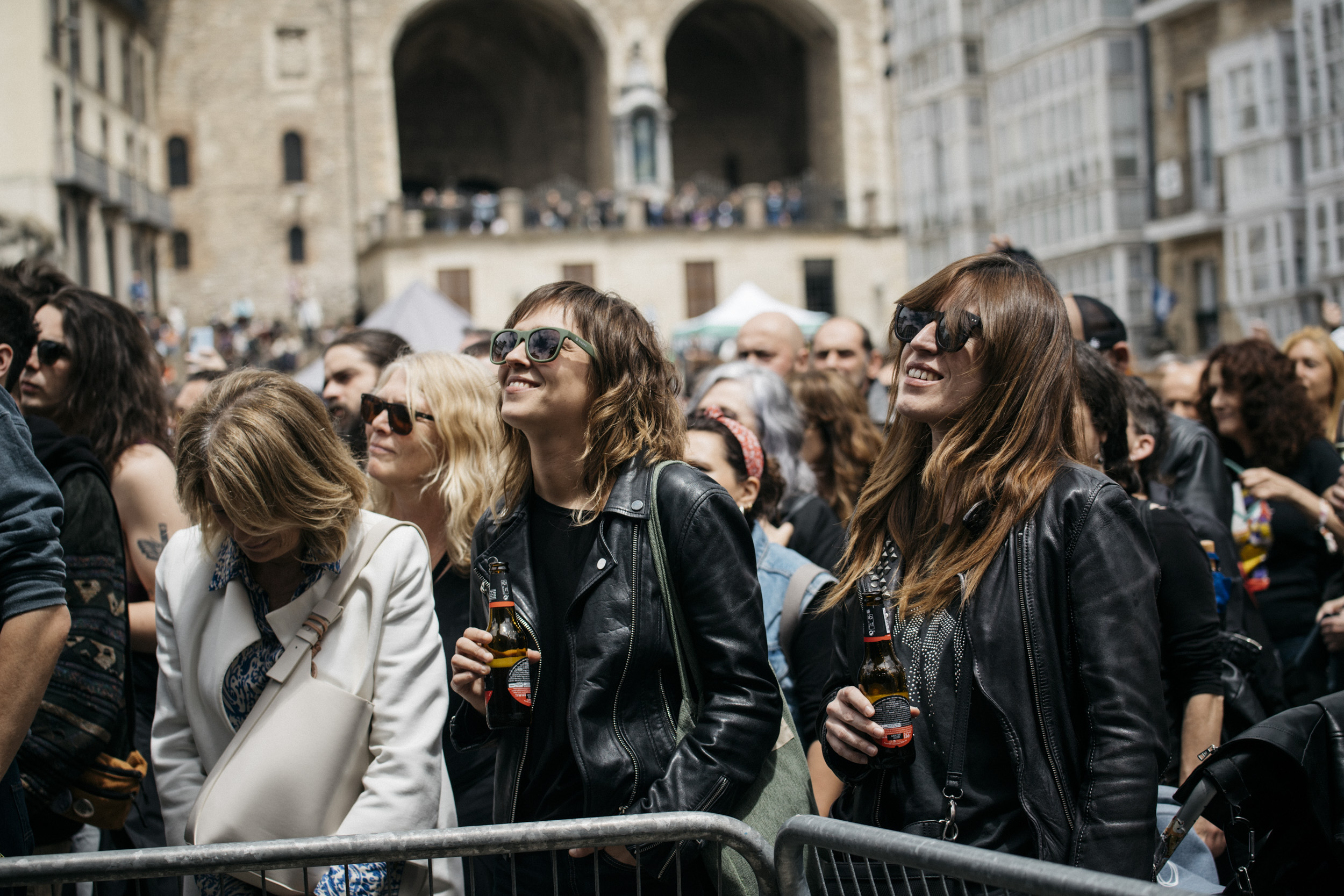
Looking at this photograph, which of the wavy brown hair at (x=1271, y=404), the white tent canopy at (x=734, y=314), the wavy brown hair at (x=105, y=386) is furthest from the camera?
the white tent canopy at (x=734, y=314)

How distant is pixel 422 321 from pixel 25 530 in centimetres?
751

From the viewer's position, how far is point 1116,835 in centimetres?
212

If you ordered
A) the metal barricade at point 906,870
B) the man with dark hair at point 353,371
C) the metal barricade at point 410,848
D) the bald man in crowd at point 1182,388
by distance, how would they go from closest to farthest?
the metal barricade at point 906,870 → the metal barricade at point 410,848 → the man with dark hair at point 353,371 → the bald man in crowd at point 1182,388

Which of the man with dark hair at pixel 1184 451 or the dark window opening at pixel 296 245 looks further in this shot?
the dark window opening at pixel 296 245

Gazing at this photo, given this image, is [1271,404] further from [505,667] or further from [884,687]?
[505,667]

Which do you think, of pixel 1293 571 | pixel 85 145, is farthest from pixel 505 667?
pixel 85 145

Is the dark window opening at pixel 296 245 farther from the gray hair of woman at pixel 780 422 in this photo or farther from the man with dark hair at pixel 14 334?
the man with dark hair at pixel 14 334

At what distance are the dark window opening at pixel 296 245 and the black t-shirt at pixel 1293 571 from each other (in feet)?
114

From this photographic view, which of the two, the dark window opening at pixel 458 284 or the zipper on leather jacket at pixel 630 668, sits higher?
the dark window opening at pixel 458 284

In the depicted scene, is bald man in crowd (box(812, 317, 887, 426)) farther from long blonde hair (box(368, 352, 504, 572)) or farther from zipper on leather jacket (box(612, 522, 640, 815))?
zipper on leather jacket (box(612, 522, 640, 815))

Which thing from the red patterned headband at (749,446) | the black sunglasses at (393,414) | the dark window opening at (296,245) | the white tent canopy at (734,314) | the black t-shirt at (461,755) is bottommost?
the black t-shirt at (461,755)

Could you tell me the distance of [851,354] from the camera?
669cm

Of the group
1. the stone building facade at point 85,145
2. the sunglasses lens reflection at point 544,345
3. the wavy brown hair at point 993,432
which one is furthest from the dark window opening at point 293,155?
the wavy brown hair at point 993,432

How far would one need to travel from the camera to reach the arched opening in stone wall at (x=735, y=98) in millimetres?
40938
